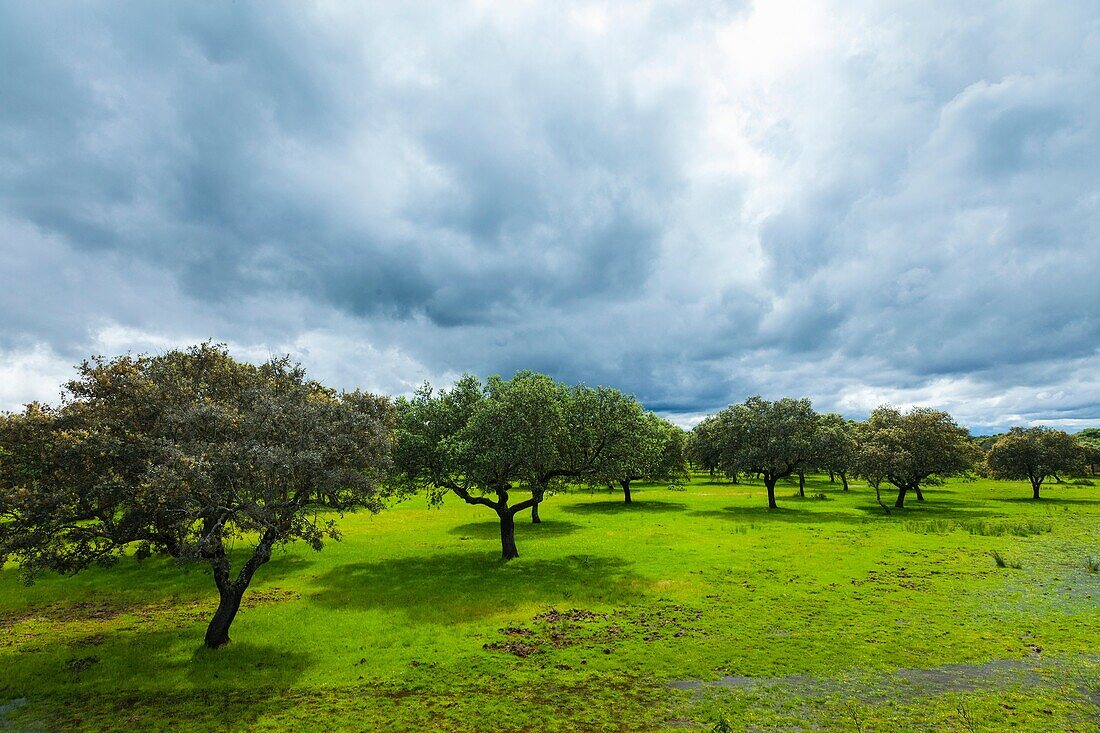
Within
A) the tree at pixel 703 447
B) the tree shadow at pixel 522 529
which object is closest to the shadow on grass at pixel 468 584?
the tree shadow at pixel 522 529

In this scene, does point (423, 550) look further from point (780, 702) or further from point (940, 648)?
point (940, 648)

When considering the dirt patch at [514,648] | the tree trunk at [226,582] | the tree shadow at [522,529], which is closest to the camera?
the dirt patch at [514,648]

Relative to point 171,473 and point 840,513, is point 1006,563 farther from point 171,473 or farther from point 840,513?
point 171,473

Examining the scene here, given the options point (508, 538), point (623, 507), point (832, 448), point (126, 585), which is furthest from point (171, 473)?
point (832, 448)

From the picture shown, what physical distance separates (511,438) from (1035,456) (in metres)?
98.5

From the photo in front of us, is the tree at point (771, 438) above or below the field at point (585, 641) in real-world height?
above

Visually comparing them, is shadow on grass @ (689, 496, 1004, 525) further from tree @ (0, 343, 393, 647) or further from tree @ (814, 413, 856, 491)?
tree @ (0, 343, 393, 647)

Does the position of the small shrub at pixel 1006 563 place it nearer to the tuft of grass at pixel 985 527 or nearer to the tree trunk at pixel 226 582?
the tuft of grass at pixel 985 527

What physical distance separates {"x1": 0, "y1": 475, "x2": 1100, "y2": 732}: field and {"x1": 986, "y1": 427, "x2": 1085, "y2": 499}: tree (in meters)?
52.6

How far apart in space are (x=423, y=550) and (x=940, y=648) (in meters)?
38.1

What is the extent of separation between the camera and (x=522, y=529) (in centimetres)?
5778

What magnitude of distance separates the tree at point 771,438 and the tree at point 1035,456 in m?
42.1

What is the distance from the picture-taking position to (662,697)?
17938 millimetres

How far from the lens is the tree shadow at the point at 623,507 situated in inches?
2867
